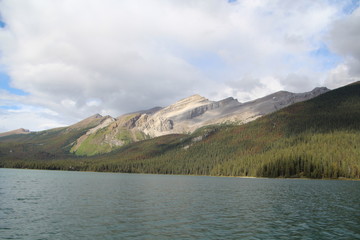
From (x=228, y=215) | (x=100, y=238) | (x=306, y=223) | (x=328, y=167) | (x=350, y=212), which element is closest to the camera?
(x=100, y=238)

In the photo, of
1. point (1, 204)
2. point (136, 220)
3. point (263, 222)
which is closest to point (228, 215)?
point (263, 222)

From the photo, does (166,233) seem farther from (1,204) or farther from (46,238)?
(1,204)

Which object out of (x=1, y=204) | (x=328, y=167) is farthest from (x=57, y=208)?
(x=328, y=167)

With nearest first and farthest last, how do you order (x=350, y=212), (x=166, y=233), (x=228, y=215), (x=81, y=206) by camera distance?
1. (x=166, y=233)
2. (x=228, y=215)
3. (x=350, y=212)
4. (x=81, y=206)

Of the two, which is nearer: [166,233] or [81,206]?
[166,233]

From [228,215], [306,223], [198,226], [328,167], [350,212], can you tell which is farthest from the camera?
[328,167]

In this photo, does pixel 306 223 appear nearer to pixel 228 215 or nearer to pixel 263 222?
pixel 263 222

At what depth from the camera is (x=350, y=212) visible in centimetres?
5719

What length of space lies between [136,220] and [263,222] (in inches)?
822

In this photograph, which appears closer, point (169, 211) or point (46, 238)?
point (46, 238)

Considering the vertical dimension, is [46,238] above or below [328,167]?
below

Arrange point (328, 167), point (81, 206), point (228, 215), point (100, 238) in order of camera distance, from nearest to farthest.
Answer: point (100, 238) < point (228, 215) < point (81, 206) < point (328, 167)

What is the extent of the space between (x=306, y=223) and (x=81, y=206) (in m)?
44.1

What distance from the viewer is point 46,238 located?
1419 inches
